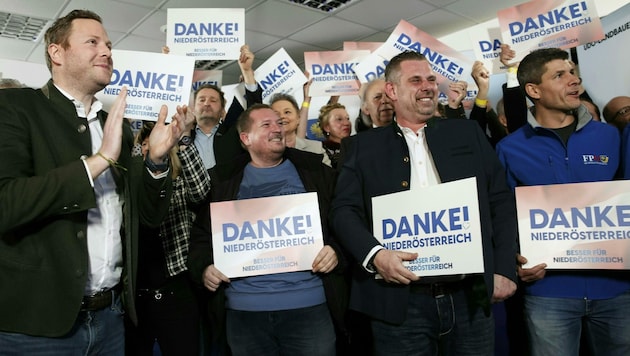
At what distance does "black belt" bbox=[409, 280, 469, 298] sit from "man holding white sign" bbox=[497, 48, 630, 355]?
360 millimetres

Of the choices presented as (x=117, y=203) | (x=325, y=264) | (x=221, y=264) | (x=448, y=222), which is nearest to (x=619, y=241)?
(x=448, y=222)

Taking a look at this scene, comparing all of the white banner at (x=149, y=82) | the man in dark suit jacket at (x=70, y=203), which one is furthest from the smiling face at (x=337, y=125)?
the man in dark suit jacket at (x=70, y=203)

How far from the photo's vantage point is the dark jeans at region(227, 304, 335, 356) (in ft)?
6.52

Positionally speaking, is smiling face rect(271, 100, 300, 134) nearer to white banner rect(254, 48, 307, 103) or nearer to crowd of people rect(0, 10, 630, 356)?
white banner rect(254, 48, 307, 103)

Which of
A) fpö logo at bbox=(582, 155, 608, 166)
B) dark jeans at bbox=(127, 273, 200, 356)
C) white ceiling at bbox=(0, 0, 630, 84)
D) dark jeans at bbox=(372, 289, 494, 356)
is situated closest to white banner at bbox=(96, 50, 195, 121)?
dark jeans at bbox=(127, 273, 200, 356)

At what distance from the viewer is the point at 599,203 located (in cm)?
184

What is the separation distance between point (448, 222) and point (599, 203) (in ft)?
2.22

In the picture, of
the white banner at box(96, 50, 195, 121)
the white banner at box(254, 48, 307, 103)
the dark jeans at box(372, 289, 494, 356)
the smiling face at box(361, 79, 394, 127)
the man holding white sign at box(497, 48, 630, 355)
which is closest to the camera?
the dark jeans at box(372, 289, 494, 356)

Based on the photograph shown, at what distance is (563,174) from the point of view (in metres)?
2.02

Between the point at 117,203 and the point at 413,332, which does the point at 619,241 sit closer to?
the point at 413,332

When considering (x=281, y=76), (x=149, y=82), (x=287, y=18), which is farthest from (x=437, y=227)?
(x=287, y=18)

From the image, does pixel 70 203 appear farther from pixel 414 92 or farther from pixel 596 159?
pixel 596 159

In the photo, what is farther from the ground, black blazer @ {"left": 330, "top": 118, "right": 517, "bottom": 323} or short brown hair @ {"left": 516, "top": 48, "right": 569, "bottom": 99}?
short brown hair @ {"left": 516, "top": 48, "right": 569, "bottom": 99}

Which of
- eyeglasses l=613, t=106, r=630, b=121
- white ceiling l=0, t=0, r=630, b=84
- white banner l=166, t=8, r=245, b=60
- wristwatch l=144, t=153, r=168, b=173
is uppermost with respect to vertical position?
white ceiling l=0, t=0, r=630, b=84
